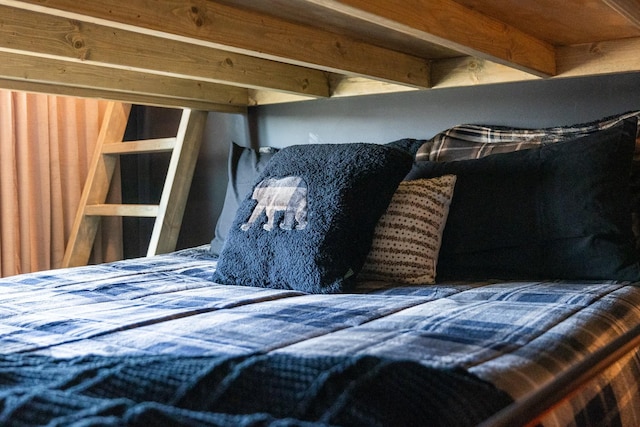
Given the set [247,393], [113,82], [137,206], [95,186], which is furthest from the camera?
[95,186]

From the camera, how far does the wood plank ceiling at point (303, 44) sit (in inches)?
63.5

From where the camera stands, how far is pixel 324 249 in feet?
5.46

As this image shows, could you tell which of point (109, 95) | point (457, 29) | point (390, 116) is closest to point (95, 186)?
point (109, 95)

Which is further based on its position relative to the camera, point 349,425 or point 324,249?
point 324,249

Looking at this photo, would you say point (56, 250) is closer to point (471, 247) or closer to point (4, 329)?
point (4, 329)

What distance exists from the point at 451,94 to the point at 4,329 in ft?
4.93

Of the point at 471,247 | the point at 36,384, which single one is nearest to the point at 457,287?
the point at 471,247

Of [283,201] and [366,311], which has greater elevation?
[283,201]

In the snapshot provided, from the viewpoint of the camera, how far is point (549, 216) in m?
1.73

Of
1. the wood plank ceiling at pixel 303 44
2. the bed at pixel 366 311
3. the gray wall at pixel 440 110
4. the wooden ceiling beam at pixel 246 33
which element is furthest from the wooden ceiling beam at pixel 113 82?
the wooden ceiling beam at pixel 246 33

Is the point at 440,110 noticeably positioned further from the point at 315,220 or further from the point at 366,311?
the point at 366,311

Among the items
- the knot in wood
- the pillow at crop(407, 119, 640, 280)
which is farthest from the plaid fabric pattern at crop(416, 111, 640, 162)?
the knot in wood

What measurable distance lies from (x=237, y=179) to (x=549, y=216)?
3.44ft

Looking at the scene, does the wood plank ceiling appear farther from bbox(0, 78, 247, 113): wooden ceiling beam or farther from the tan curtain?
the tan curtain
